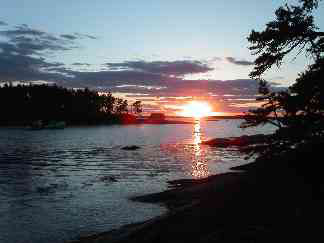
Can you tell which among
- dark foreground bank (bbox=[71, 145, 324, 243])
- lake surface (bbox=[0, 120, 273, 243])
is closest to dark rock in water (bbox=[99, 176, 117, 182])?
lake surface (bbox=[0, 120, 273, 243])

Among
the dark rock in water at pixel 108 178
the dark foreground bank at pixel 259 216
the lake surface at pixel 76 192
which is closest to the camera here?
the dark foreground bank at pixel 259 216

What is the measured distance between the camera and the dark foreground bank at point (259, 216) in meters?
13.4

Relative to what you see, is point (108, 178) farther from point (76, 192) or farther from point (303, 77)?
point (303, 77)

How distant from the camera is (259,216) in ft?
50.6

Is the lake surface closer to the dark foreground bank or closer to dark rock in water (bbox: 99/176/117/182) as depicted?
dark rock in water (bbox: 99/176/117/182)

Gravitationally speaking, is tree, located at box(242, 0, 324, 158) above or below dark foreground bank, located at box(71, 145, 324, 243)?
above

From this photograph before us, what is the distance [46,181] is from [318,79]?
31681 millimetres

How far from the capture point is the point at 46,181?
41.5 m

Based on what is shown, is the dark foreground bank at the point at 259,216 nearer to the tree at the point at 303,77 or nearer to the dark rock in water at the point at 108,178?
Answer: the tree at the point at 303,77

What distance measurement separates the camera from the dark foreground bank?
1338 centimetres

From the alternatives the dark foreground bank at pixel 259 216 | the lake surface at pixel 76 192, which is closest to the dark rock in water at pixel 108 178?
the lake surface at pixel 76 192

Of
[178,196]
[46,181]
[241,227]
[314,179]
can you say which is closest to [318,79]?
[314,179]

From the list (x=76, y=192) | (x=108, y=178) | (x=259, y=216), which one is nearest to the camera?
(x=259, y=216)

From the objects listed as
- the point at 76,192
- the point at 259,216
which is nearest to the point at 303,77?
the point at 259,216
